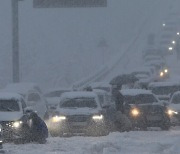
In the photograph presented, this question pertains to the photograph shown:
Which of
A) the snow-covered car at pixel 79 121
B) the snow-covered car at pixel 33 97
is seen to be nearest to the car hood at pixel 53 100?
the snow-covered car at pixel 33 97

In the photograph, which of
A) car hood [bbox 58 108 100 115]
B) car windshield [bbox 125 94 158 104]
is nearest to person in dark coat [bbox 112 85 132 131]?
car windshield [bbox 125 94 158 104]

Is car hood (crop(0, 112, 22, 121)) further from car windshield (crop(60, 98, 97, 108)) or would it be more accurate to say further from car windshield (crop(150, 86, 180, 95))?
car windshield (crop(150, 86, 180, 95))

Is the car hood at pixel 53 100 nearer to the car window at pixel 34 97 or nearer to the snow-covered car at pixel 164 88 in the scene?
the snow-covered car at pixel 164 88

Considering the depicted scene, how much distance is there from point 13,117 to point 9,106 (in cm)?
151

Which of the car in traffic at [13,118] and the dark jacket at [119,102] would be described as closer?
the car in traffic at [13,118]

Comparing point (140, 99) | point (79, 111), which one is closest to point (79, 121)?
point (79, 111)

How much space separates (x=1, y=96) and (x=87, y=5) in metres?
12.1

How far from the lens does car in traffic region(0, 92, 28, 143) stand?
67.5ft

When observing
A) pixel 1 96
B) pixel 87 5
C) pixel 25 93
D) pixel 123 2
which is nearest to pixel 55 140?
pixel 1 96

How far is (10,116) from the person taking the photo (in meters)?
21.0

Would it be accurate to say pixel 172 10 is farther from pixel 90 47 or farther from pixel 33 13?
pixel 90 47

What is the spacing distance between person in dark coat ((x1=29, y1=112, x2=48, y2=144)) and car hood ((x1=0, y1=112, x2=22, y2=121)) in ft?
1.32

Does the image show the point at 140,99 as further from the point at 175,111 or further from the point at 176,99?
the point at 176,99

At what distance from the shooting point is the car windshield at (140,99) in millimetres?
26620
